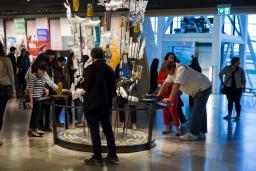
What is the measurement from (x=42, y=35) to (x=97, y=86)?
10.5 m

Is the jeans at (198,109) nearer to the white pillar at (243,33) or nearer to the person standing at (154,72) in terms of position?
the person standing at (154,72)

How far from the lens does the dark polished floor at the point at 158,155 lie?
477 cm

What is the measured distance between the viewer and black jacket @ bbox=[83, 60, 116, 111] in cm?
464

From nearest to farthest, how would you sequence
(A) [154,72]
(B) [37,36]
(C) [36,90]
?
(C) [36,90]
(A) [154,72]
(B) [37,36]

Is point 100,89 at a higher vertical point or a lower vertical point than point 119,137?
higher

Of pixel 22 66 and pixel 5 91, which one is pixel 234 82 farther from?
pixel 22 66

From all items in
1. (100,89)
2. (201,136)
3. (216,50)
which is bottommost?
(201,136)

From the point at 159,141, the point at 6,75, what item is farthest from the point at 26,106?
the point at 159,141

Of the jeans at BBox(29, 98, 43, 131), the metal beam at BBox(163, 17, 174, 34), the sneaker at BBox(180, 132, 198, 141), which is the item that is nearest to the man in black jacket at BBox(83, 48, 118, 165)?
the jeans at BBox(29, 98, 43, 131)

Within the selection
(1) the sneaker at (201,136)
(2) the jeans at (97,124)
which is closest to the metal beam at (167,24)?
(1) the sneaker at (201,136)

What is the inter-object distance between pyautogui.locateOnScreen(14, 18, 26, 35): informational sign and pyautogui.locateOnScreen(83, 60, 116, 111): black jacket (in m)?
11.0

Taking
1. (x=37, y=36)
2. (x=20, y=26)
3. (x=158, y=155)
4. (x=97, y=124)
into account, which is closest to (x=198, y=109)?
(x=158, y=155)

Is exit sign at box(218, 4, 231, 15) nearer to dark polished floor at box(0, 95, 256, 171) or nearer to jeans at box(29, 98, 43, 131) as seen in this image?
dark polished floor at box(0, 95, 256, 171)

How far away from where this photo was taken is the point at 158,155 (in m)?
5.34
